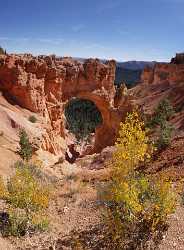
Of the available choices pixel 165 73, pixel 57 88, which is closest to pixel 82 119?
pixel 165 73

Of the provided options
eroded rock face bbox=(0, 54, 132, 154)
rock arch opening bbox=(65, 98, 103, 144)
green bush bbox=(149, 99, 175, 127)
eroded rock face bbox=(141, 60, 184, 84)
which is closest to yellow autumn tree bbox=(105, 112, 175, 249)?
eroded rock face bbox=(0, 54, 132, 154)

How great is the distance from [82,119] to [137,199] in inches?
2983

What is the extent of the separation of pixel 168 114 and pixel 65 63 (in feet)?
47.4

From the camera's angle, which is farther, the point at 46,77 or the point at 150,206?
the point at 46,77

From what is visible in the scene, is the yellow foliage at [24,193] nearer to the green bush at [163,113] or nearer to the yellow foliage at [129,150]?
the yellow foliage at [129,150]

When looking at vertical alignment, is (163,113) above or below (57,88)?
below

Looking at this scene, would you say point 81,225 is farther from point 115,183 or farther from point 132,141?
point 132,141

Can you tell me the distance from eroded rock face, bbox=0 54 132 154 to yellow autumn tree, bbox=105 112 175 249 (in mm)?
25440

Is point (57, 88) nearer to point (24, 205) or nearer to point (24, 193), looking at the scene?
point (24, 205)

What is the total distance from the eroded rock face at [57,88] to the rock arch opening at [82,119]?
22355 mm

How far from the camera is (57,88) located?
48062mm

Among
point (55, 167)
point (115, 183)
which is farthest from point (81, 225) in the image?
point (55, 167)

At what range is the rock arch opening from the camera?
3150 inches

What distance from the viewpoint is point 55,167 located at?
121ft
